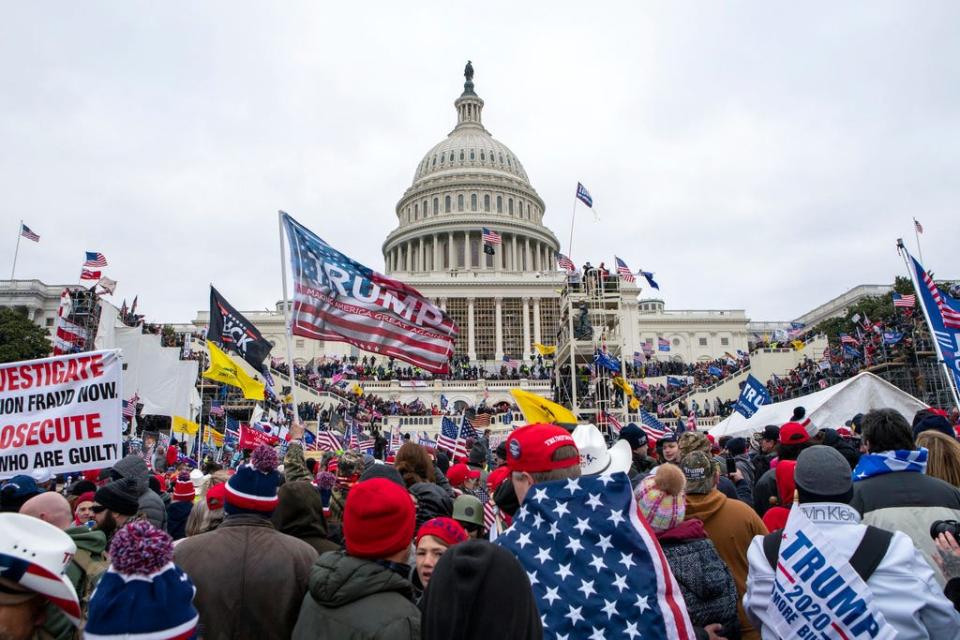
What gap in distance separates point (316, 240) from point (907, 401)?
12037mm

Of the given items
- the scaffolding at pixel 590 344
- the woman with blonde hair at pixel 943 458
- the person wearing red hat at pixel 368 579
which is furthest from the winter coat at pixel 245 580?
the scaffolding at pixel 590 344

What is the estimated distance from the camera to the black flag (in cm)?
1331

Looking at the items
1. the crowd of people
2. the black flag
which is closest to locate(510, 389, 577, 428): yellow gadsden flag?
the crowd of people

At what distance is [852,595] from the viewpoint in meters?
3.00

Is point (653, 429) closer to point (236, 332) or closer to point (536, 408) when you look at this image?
point (536, 408)

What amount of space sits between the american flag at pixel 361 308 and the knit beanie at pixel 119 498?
19.6ft

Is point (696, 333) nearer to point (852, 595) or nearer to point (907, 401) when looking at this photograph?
point (907, 401)

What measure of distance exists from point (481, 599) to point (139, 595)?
47.9 inches

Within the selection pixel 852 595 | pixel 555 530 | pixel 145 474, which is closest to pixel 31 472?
pixel 145 474

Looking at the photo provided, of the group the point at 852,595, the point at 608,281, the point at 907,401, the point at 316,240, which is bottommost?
the point at 852,595

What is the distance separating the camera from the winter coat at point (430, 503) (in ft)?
17.1

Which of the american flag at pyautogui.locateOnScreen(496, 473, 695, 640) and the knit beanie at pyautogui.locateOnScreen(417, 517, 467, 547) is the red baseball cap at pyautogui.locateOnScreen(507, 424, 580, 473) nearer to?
the american flag at pyautogui.locateOnScreen(496, 473, 695, 640)

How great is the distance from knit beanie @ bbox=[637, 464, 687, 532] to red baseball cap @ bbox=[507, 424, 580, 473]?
2.06 ft

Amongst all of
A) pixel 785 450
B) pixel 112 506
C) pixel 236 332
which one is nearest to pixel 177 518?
pixel 112 506
